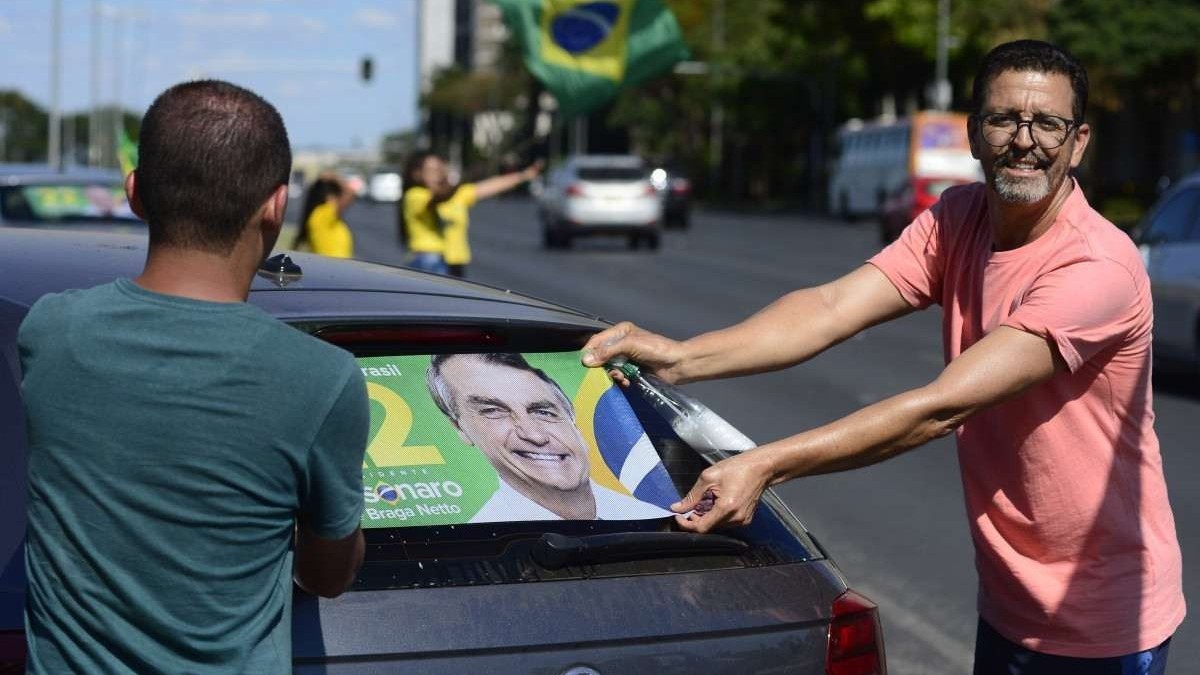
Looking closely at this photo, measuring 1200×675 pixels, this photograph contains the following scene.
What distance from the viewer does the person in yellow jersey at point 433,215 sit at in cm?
1377

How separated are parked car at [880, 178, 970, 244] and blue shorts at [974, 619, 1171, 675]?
30814 millimetres

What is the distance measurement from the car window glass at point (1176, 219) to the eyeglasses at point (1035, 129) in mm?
10650

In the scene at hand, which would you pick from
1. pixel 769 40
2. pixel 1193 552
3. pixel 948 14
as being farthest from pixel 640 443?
pixel 769 40

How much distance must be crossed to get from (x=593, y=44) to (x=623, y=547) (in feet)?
43.1

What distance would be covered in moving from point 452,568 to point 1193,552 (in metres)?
5.69

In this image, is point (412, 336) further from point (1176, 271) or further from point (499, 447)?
point (1176, 271)

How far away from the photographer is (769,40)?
245 feet

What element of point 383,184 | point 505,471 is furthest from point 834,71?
point 505,471

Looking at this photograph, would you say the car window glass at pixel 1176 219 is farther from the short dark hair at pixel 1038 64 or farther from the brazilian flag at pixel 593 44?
the short dark hair at pixel 1038 64

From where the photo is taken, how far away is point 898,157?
1943 inches

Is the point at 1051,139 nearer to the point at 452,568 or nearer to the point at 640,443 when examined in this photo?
the point at 640,443

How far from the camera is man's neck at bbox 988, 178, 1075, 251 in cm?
325

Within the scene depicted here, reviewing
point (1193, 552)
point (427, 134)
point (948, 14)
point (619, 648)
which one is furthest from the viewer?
point (427, 134)

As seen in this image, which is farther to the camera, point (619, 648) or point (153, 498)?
point (619, 648)
